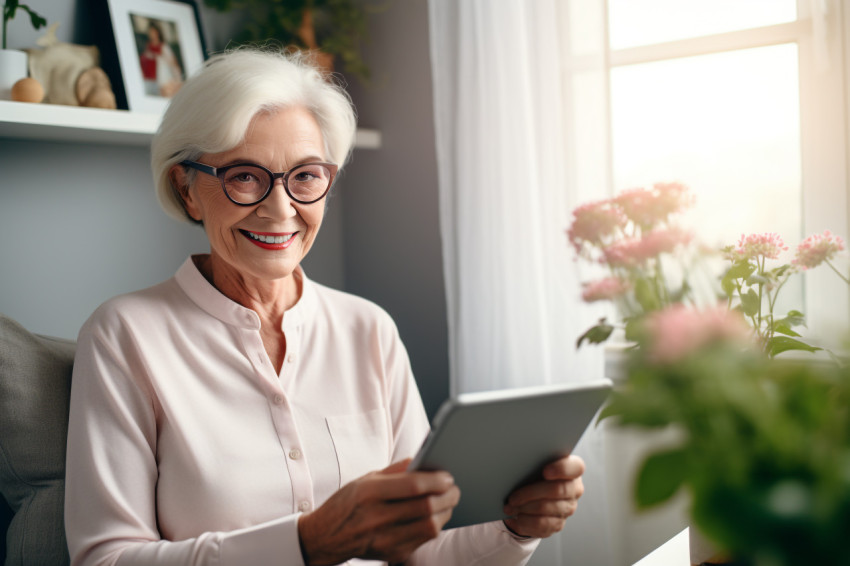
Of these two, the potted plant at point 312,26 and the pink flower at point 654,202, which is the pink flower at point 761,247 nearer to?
the pink flower at point 654,202

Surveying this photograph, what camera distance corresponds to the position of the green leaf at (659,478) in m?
0.42

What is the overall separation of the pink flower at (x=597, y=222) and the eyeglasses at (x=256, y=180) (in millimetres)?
622

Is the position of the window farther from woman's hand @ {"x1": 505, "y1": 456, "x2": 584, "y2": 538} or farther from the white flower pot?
the white flower pot

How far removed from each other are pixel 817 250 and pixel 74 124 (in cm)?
156

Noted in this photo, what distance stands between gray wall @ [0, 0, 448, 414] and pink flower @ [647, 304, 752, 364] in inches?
71.8

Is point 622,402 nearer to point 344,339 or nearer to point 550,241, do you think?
point 344,339

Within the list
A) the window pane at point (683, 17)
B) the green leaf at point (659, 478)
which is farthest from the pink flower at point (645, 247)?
the window pane at point (683, 17)

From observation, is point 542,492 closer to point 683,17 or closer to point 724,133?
point 724,133

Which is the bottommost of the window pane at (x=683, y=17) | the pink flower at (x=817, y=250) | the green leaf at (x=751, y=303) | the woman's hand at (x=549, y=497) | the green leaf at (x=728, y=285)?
the woman's hand at (x=549, y=497)

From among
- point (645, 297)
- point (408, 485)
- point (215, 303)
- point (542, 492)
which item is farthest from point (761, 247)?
point (215, 303)

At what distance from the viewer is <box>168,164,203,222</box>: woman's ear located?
135cm

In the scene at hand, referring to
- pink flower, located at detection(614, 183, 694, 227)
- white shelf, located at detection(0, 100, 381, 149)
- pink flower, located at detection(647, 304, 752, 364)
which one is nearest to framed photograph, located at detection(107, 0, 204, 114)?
white shelf, located at detection(0, 100, 381, 149)

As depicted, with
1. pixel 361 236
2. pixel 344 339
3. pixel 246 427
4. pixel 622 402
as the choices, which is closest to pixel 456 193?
pixel 361 236

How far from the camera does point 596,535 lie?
1.97 meters
